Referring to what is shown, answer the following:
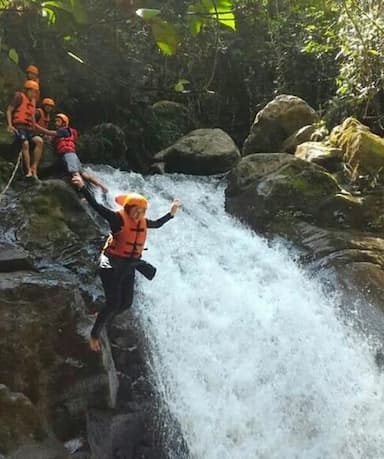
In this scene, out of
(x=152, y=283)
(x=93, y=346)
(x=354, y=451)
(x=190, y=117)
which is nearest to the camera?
(x=93, y=346)

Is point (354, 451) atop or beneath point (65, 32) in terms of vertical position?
beneath

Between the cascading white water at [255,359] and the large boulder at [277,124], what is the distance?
5.17 metres

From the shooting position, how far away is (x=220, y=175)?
12547mm

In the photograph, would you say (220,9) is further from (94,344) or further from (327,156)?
(327,156)

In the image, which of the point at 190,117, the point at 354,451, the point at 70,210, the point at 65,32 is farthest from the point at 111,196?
the point at 65,32

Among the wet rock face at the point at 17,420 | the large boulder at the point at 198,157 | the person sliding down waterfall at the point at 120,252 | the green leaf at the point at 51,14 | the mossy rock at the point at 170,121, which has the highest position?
the green leaf at the point at 51,14

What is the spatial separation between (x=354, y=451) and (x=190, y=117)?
11.9 meters

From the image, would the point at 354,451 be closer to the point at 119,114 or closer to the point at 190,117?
the point at 119,114

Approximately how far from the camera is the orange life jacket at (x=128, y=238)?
18.0 ft

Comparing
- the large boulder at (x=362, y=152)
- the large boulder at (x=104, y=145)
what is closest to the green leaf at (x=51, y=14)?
the large boulder at (x=362, y=152)

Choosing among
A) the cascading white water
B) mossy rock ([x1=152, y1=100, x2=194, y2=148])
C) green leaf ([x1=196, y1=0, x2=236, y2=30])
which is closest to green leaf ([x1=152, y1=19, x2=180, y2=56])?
green leaf ([x1=196, y1=0, x2=236, y2=30])

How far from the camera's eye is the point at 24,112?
8.98m

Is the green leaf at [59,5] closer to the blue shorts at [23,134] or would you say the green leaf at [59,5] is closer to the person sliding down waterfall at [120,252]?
the person sliding down waterfall at [120,252]

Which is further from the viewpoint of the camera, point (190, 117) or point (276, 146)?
point (190, 117)
